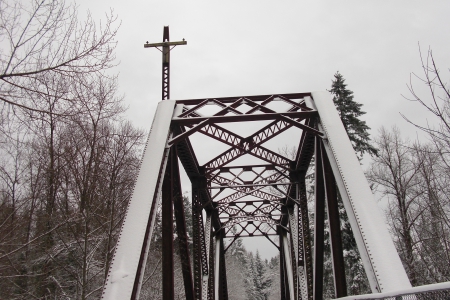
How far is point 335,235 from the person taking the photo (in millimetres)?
7262

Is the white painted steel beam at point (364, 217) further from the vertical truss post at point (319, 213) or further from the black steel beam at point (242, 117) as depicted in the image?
the vertical truss post at point (319, 213)

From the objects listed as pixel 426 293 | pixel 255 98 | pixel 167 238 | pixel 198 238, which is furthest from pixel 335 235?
pixel 198 238

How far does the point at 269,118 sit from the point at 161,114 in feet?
7.91

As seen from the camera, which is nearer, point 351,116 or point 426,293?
point 426,293

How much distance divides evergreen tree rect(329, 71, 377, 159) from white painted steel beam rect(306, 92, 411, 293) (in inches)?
526

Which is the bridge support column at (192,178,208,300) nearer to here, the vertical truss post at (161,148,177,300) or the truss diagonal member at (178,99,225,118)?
the vertical truss post at (161,148,177,300)

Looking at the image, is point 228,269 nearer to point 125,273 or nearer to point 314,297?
point 314,297

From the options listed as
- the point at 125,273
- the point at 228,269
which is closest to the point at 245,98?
the point at 125,273

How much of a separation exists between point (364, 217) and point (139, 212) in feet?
11.3

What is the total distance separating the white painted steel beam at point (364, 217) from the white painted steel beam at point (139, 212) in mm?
3186

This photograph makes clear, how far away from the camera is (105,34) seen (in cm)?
502

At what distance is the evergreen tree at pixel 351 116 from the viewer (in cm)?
1995

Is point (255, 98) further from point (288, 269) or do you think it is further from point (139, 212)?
point (288, 269)

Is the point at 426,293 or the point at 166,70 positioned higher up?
the point at 166,70
